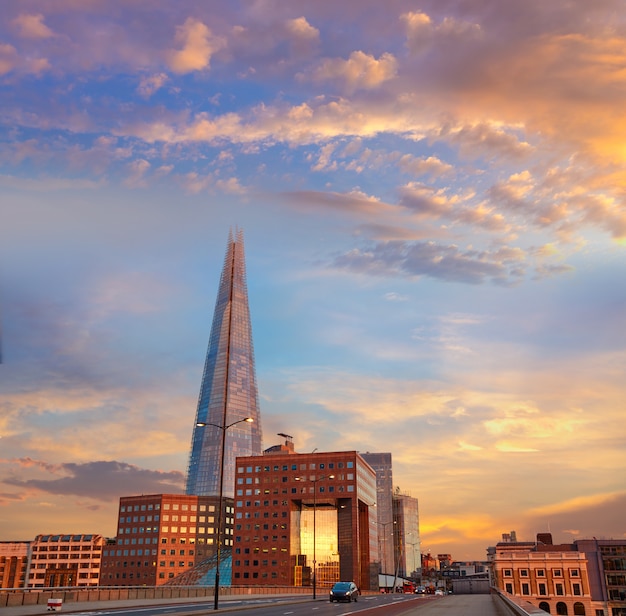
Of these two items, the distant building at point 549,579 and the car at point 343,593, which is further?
the distant building at point 549,579

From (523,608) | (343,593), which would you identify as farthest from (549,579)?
(523,608)

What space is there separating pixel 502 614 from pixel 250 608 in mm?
16918

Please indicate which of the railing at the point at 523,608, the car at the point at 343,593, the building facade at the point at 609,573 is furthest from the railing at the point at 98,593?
the building facade at the point at 609,573

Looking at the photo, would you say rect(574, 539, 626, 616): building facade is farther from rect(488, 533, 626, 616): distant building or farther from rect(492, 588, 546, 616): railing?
rect(492, 588, 546, 616): railing

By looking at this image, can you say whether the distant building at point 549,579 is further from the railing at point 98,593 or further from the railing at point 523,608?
the railing at point 523,608

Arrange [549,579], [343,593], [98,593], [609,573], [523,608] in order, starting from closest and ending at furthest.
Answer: [523,608] → [98,593] → [343,593] → [549,579] → [609,573]

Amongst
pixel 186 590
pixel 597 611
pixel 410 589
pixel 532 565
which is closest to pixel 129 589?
pixel 186 590

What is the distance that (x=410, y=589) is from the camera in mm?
176750

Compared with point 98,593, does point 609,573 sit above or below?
below

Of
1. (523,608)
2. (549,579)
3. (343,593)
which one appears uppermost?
(523,608)

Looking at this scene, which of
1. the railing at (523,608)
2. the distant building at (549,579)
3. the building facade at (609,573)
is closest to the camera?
the railing at (523,608)

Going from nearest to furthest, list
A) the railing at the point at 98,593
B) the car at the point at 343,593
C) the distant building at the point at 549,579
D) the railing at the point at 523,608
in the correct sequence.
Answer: the railing at the point at 523,608
the railing at the point at 98,593
the car at the point at 343,593
the distant building at the point at 549,579

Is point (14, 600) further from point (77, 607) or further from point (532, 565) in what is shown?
point (532, 565)

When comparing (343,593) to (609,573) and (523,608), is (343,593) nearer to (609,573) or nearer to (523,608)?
(523,608)
